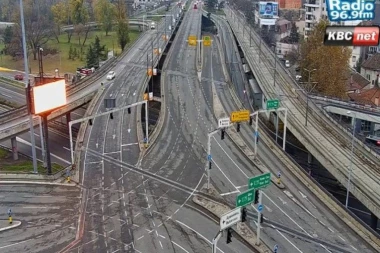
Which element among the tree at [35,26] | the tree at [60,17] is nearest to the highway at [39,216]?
the tree at [35,26]

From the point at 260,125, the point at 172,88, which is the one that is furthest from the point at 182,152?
the point at 172,88

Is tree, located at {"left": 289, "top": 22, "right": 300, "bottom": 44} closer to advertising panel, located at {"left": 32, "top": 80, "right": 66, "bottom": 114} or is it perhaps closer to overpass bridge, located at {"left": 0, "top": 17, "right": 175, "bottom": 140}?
overpass bridge, located at {"left": 0, "top": 17, "right": 175, "bottom": 140}

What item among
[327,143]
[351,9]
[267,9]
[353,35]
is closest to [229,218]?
[353,35]

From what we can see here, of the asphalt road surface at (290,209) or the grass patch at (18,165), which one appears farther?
the grass patch at (18,165)

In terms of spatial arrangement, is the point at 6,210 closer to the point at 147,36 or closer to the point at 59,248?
the point at 59,248

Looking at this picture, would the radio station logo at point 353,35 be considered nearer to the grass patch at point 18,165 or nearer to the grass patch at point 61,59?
the grass patch at point 18,165

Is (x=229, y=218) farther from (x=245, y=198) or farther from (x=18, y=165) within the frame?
(x=18, y=165)

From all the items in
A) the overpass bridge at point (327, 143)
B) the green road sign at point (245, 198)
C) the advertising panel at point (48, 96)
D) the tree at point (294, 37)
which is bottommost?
the overpass bridge at point (327, 143)

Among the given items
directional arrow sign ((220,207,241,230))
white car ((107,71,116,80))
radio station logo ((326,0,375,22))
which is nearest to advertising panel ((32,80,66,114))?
directional arrow sign ((220,207,241,230))
